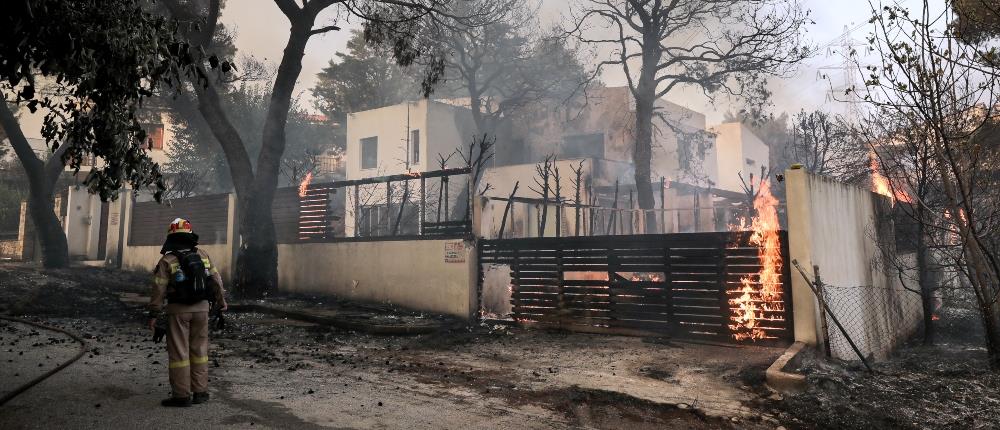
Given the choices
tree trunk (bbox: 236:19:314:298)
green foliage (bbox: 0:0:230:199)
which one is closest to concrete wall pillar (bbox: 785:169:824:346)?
green foliage (bbox: 0:0:230:199)

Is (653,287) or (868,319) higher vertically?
(653,287)

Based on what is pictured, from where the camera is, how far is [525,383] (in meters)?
6.83

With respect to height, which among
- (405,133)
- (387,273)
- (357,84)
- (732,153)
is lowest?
(387,273)

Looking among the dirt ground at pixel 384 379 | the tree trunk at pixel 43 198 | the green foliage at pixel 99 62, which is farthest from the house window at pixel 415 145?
the green foliage at pixel 99 62

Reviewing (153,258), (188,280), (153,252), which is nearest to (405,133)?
(153,252)

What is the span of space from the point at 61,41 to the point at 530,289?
8481 mm

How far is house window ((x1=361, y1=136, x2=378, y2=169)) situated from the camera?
101 ft

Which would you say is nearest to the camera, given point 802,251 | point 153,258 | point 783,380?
point 783,380

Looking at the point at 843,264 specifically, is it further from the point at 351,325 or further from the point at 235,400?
the point at 235,400

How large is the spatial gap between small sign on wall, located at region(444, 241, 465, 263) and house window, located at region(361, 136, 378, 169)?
19436 millimetres

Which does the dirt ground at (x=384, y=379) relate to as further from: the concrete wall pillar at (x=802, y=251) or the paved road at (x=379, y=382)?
the concrete wall pillar at (x=802, y=251)

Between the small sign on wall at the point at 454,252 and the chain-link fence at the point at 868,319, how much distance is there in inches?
261

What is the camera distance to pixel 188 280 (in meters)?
5.56

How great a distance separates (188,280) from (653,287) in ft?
23.3
